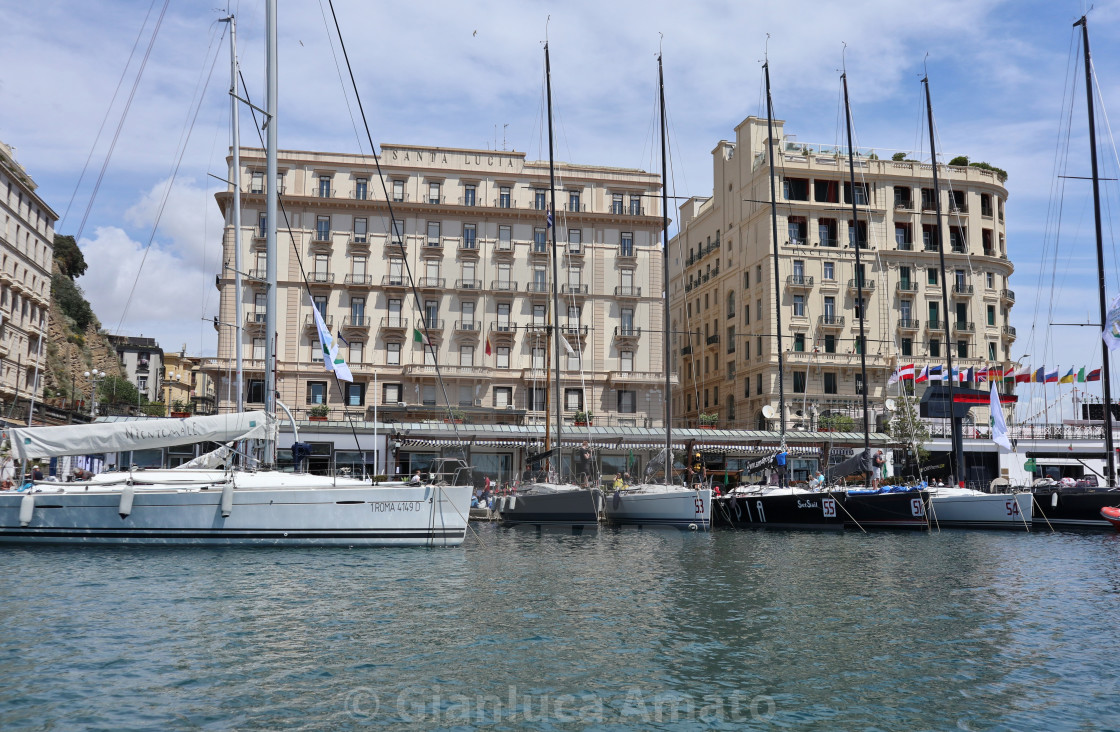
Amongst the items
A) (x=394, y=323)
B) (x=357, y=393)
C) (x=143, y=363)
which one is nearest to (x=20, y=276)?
(x=357, y=393)

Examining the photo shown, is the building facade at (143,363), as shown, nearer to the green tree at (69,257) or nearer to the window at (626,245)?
the green tree at (69,257)

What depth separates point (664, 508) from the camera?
110 feet

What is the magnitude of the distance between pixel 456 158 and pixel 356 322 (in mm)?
Result: 14015

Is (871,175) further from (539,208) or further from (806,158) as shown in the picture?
(539,208)

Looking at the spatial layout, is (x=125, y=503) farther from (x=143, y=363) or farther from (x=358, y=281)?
(x=143, y=363)

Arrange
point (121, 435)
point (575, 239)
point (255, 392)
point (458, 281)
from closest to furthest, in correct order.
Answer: point (121, 435), point (255, 392), point (458, 281), point (575, 239)

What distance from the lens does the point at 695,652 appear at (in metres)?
12.2

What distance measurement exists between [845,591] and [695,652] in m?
6.65

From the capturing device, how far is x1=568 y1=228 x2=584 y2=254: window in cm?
6469

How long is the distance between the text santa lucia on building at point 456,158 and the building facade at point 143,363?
59.1 metres

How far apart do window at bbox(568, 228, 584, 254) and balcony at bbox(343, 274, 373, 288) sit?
1444cm

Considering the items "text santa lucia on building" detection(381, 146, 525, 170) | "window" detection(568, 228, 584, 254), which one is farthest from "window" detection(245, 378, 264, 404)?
"window" detection(568, 228, 584, 254)

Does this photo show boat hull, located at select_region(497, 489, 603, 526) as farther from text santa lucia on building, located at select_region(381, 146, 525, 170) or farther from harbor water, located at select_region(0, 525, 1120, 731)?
text santa lucia on building, located at select_region(381, 146, 525, 170)

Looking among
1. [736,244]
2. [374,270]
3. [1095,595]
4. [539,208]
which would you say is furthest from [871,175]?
[1095,595]
